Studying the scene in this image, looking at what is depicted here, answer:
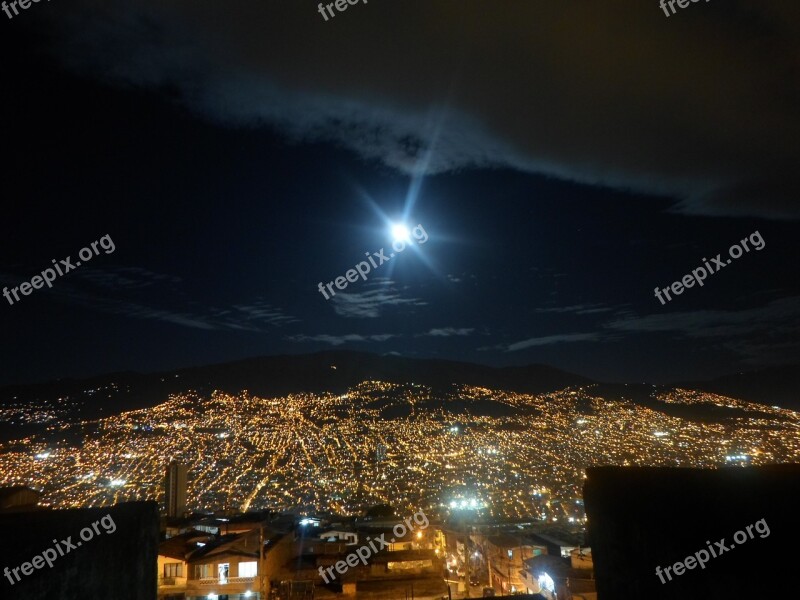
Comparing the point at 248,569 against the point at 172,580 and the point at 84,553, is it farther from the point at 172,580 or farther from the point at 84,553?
the point at 84,553

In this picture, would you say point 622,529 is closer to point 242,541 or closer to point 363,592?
point 363,592

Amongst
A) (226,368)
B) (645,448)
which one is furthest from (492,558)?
(226,368)

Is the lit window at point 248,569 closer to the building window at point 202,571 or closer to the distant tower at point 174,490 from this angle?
the building window at point 202,571

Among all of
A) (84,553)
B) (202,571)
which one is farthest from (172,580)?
(84,553)

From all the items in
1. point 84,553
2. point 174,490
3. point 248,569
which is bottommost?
point 248,569

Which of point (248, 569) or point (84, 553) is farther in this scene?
point (248, 569)

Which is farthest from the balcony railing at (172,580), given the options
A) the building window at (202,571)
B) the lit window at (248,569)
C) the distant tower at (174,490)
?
the distant tower at (174,490)
